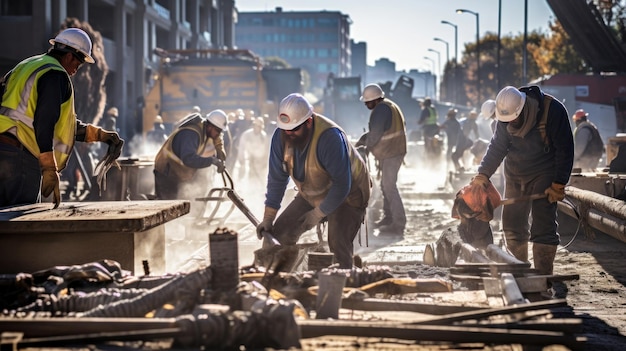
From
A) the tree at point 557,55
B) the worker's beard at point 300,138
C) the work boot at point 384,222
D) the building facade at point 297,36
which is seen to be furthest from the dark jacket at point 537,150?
the building facade at point 297,36

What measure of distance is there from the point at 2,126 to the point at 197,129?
4458mm

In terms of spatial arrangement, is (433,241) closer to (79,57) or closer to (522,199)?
(522,199)

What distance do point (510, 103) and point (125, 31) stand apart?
32.9 meters

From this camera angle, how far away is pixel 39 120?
6.39 m

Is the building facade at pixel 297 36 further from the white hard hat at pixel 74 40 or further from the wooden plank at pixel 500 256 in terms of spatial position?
the white hard hat at pixel 74 40

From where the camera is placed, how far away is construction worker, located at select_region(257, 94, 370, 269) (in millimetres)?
6609

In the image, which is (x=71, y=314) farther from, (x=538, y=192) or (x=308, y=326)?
(x=538, y=192)

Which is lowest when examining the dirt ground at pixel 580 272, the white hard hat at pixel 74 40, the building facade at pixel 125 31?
the dirt ground at pixel 580 272

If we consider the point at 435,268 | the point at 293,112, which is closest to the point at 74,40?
the point at 293,112

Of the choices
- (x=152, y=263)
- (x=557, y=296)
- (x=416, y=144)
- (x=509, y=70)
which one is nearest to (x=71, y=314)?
(x=152, y=263)

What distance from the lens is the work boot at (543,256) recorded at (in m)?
7.60

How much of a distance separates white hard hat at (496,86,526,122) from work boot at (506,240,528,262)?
120 centimetres

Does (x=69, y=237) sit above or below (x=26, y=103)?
below

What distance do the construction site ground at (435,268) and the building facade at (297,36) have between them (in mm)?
114909
